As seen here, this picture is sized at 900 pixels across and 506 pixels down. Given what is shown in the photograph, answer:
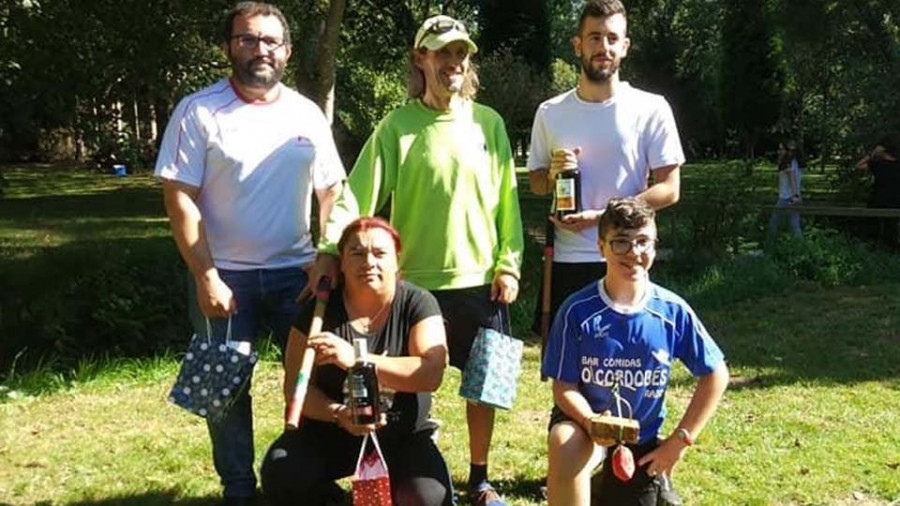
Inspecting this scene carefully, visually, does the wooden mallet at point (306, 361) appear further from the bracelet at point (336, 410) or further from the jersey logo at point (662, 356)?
the jersey logo at point (662, 356)

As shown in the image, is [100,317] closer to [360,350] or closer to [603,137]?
[360,350]

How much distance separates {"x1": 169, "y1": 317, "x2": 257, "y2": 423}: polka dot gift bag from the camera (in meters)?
3.44

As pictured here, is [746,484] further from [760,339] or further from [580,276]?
[760,339]

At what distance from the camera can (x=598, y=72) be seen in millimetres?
3625

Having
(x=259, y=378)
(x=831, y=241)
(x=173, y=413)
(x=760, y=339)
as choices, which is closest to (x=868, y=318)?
(x=760, y=339)

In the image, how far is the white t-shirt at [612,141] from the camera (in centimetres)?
366

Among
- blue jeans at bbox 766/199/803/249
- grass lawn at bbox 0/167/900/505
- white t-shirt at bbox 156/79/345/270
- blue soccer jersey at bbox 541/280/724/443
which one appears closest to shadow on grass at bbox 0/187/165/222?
grass lawn at bbox 0/167/900/505

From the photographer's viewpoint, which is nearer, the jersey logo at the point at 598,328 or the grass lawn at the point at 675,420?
the jersey logo at the point at 598,328

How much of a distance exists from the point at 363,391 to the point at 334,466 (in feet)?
1.44

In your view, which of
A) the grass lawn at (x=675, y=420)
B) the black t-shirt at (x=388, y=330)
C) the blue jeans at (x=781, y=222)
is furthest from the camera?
the blue jeans at (x=781, y=222)

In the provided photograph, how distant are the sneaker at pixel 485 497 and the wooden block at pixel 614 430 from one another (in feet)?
3.18

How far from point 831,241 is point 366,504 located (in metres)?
8.74

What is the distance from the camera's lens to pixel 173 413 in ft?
18.3

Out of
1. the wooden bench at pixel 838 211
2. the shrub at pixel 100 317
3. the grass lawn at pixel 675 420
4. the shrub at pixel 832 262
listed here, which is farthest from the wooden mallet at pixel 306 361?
the wooden bench at pixel 838 211
